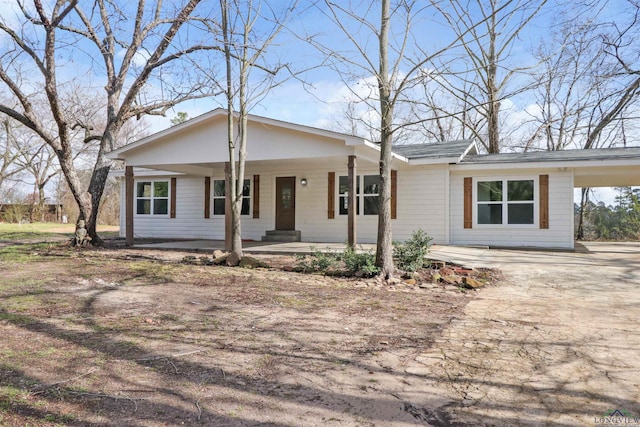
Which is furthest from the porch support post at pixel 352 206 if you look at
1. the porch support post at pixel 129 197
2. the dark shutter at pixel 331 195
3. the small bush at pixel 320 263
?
the porch support post at pixel 129 197

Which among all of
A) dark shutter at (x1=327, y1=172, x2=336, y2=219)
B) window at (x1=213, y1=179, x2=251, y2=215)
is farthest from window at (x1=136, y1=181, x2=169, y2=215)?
dark shutter at (x1=327, y1=172, x2=336, y2=219)

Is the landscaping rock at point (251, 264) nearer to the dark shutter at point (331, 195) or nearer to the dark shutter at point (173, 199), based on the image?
the dark shutter at point (331, 195)

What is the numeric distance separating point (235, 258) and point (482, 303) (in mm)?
4942

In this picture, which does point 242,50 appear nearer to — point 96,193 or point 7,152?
point 96,193

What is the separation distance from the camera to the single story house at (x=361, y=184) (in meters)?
10.2

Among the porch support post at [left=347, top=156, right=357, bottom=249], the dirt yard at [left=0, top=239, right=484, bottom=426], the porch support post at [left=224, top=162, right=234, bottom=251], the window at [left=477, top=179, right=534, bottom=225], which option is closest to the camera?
the dirt yard at [left=0, top=239, right=484, bottom=426]

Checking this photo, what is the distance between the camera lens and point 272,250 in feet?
35.0

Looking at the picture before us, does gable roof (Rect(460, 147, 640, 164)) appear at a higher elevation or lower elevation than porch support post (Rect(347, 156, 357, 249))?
higher

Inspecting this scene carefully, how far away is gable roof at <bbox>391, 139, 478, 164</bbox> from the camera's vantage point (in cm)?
1132

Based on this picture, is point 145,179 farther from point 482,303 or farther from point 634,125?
point 634,125

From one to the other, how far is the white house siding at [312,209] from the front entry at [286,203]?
151mm

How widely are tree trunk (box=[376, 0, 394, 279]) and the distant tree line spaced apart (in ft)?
52.0

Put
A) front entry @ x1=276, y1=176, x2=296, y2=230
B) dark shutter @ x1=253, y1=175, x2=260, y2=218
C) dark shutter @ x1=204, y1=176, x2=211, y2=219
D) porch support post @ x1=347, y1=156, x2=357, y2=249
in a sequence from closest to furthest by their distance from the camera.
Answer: porch support post @ x1=347, y1=156, x2=357, y2=249, front entry @ x1=276, y1=176, x2=296, y2=230, dark shutter @ x1=253, y1=175, x2=260, y2=218, dark shutter @ x1=204, y1=176, x2=211, y2=219

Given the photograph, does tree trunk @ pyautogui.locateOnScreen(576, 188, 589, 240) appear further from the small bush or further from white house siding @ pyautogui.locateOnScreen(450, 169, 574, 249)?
the small bush
